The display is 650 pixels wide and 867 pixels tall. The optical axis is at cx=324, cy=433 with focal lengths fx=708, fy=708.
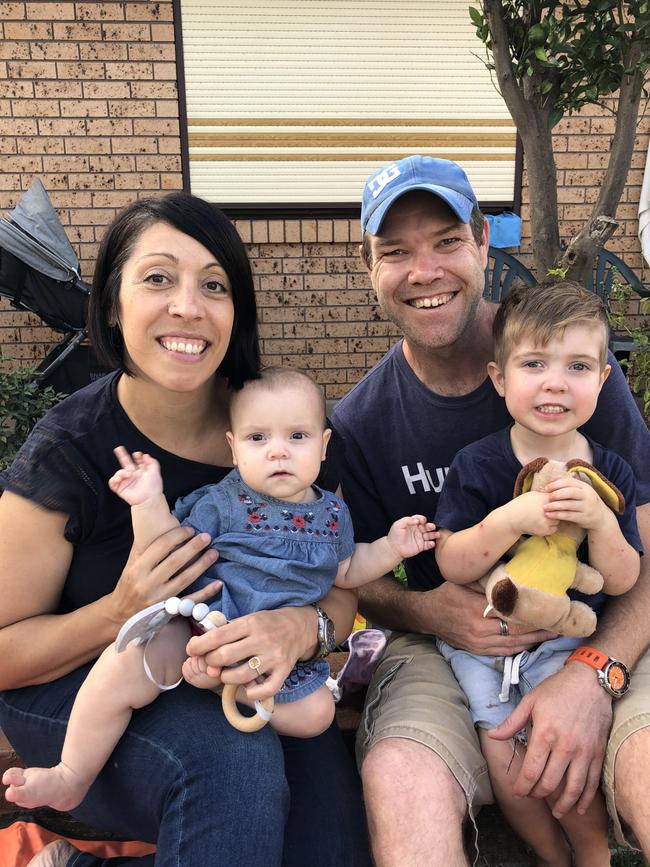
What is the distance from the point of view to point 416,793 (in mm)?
1601

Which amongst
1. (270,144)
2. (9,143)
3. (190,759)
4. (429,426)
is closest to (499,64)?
(429,426)

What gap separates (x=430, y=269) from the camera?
2.04 metres

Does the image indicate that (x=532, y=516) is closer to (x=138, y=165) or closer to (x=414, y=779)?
(x=414, y=779)

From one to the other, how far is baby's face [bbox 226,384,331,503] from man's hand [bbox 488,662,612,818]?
0.75 m

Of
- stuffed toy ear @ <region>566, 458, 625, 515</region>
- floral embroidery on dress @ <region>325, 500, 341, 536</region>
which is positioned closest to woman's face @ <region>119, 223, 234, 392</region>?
floral embroidery on dress @ <region>325, 500, 341, 536</region>

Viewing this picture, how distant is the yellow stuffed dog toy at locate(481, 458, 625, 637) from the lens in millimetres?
1637

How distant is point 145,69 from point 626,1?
4.10 m

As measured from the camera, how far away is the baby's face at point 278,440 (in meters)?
1.72

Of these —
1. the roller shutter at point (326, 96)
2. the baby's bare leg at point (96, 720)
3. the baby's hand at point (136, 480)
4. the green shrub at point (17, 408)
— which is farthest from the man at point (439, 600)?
the roller shutter at point (326, 96)

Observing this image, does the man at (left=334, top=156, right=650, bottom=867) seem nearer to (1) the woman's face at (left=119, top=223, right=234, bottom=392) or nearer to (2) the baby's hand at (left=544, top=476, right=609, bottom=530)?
(2) the baby's hand at (left=544, top=476, right=609, bottom=530)

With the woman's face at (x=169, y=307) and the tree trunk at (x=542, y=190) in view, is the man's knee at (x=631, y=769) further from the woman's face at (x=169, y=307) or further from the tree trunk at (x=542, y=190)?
the tree trunk at (x=542, y=190)

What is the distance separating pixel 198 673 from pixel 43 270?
379 centimetres

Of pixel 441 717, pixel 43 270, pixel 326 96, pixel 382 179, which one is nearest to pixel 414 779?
pixel 441 717

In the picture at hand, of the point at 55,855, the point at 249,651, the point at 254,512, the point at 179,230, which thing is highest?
the point at 179,230
